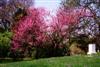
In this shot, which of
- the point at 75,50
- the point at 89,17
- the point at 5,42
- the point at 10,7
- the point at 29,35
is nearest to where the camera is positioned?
the point at 29,35

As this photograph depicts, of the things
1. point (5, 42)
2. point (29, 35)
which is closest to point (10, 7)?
point (5, 42)

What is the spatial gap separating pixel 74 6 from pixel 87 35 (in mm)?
3794

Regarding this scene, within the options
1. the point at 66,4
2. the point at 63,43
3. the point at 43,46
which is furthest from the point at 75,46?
the point at 66,4

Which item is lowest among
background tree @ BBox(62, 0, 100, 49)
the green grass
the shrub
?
the shrub

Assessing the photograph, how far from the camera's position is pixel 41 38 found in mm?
30062

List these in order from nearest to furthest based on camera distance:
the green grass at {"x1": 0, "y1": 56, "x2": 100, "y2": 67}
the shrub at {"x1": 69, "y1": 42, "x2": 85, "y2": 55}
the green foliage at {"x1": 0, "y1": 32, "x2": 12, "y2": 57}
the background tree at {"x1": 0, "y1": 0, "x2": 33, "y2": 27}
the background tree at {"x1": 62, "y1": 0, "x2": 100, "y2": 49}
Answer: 1. the green grass at {"x1": 0, "y1": 56, "x2": 100, "y2": 67}
2. the shrub at {"x1": 69, "y1": 42, "x2": 85, "y2": 55}
3. the green foliage at {"x1": 0, "y1": 32, "x2": 12, "y2": 57}
4. the background tree at {"x1": 62, "y1": 0, "x2": 100, "y2": 49}
5. the background tree at {"x1": 0, "y1": 0, "x2": 33, "y2": 27}

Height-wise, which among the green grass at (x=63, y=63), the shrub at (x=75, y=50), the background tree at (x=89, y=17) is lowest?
the shrub at (x=75, y=50)

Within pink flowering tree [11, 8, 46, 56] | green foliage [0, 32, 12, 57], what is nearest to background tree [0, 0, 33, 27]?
green foliage [0, 32, 12, 57]

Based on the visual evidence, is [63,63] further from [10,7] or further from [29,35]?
[10,7]

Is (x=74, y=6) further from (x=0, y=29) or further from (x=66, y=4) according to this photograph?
(x=0, y=29)

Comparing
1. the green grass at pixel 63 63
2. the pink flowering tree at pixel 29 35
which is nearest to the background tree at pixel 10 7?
the pink flowering tree at pixel 29 35

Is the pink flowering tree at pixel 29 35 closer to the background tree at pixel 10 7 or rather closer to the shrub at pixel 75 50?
the shrub at pixel 75 50

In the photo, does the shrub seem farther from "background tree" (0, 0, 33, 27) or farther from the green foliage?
"background tree" (0, 0, 33, 27)

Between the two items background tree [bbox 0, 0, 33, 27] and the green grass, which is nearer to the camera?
the green grass
